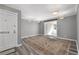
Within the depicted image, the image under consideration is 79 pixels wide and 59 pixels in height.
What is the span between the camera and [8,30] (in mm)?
1492

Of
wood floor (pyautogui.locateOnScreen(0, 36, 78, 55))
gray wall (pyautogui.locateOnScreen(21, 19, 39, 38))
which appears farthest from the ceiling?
wood floor (pyautogui.locateOnScreen(0, 36, 78, 55))

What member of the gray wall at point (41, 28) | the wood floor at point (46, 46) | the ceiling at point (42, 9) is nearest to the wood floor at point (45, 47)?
the wood floor at point (46, 46)

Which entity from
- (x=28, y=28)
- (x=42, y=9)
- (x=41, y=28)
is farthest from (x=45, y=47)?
(x=42, y=9)

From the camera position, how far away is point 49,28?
160 cm

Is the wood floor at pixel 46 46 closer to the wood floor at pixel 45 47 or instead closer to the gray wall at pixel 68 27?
the wood floor at pixel 45 47

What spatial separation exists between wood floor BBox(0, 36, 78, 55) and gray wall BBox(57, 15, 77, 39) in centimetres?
Answer: 12

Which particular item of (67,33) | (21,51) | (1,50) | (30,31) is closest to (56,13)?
(67,33)

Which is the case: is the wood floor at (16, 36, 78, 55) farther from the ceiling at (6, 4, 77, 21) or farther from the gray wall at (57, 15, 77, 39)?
the ceiling at (6, 4, 77, 21)

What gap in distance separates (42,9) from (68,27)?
0.62 meters

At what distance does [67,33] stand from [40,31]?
535 millimetres

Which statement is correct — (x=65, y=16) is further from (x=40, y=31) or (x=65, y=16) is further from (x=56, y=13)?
(x=40, y=31)

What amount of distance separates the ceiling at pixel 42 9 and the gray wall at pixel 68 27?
0.38 ft

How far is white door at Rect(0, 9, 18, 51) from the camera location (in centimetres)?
145
